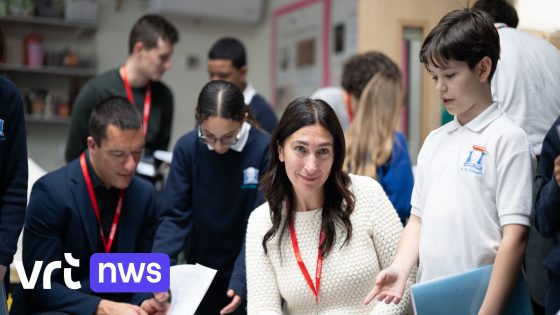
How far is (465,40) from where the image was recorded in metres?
1.51

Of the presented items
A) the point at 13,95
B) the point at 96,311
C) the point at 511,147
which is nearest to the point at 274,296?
the point at 96,311

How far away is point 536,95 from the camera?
1.93 m

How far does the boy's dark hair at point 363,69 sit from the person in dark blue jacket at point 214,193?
2.09ft

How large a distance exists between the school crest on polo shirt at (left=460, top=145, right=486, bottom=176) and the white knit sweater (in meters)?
0.35

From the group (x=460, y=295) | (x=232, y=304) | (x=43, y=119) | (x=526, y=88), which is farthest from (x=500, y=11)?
(x=43, y=119)

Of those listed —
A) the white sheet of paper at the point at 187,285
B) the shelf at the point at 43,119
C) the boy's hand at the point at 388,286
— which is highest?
the shelf at the point at 43,119

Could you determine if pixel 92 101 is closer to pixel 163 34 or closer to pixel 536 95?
pixel 163 34

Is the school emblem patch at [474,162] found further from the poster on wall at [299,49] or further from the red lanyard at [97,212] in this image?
the poster on wall at [299,49]

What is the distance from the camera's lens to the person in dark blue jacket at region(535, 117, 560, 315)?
4.54 ft

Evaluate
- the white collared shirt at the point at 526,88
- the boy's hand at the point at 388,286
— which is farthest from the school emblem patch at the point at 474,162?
the white collared shirt at the point at 526,88

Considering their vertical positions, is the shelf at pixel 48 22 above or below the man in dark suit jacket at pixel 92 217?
above

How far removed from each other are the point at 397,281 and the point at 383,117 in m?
1.13

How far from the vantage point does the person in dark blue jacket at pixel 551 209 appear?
1383 mm

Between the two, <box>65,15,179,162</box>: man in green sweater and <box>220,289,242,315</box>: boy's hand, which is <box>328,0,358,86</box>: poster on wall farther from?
<box>220,289,242,315</box>: boy's hand
